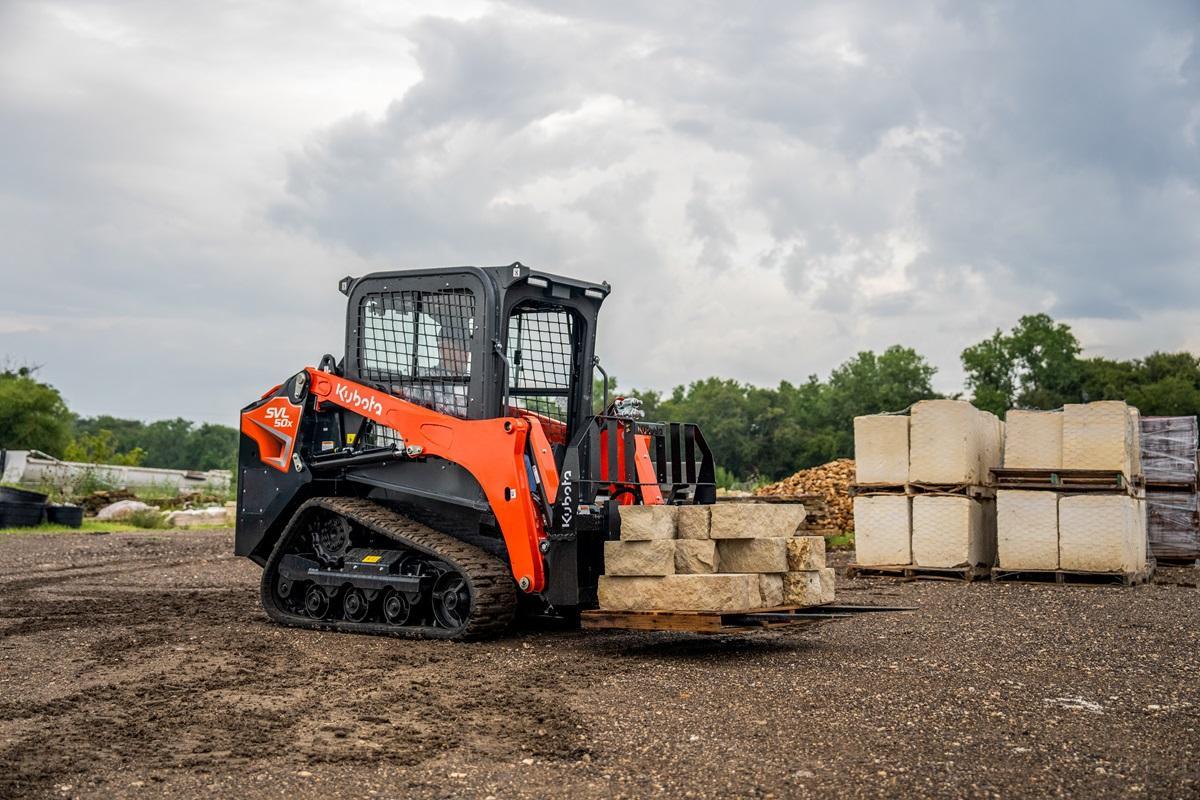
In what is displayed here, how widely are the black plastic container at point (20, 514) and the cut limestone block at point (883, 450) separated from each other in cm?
1893

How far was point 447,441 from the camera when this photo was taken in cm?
1030

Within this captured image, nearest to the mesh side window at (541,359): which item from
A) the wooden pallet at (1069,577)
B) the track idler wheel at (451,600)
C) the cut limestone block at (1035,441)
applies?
the track idler wheel at (451,600)

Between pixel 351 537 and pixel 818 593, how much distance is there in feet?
13.6

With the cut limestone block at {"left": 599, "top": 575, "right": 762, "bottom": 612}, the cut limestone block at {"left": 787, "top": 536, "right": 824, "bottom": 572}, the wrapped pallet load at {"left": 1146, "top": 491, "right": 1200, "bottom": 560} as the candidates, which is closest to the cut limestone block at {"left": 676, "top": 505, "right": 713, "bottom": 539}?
the cut limestone block at {"left": 599, "top": 575, "right": 762, "bottom": 612}

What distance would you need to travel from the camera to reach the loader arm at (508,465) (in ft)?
31.8

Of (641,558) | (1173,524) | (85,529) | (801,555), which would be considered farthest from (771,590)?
(85,529)

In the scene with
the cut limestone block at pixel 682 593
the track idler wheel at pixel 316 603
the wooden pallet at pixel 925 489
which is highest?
the wooden pallet at pixel 925 489

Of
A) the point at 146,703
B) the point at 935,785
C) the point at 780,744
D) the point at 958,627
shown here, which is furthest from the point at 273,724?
the point at 958,627

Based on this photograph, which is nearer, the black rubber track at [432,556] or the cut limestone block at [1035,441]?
the black rubber track at [432,556]

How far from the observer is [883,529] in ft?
53.2

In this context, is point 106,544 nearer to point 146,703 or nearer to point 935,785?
point 146,703

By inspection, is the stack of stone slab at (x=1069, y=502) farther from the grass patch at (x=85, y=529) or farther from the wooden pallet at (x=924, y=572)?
the grass patch at (x=85, y=529)

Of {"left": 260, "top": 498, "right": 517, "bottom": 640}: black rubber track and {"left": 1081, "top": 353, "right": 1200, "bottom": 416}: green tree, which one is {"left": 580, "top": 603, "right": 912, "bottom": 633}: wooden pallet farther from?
{"left": 1081, "top": 353, "right": 1200, "bottom": 416}: green tree

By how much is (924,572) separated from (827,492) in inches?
370
